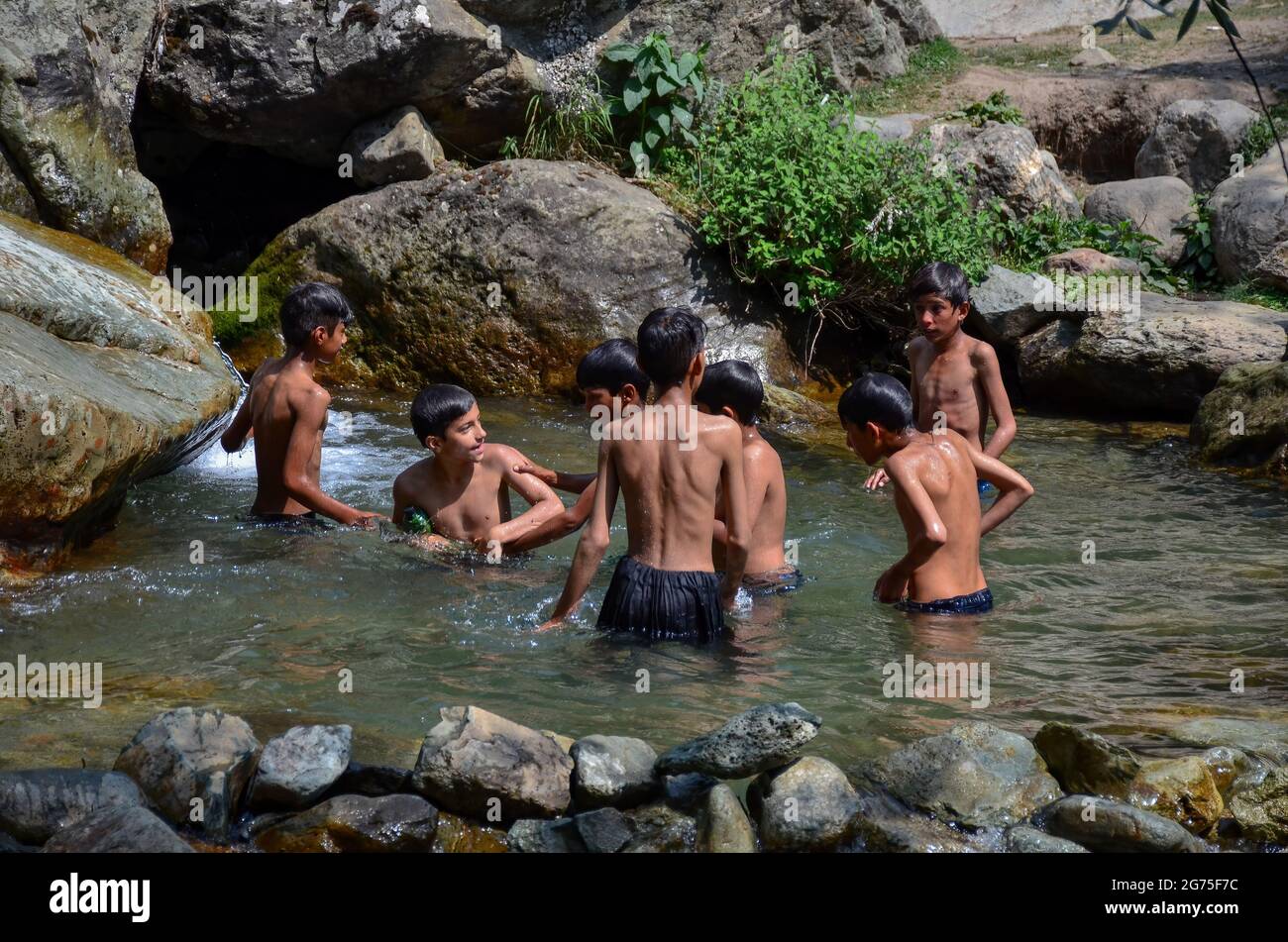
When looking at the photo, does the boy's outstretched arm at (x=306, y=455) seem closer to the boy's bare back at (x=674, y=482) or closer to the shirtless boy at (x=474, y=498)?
the shirtless boy at (x=474, y=498)

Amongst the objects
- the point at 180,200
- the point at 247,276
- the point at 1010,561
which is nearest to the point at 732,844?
the point at 1010,561

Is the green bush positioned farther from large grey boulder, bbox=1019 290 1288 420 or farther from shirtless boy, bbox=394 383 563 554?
shirtless boy, bbox=394 383 563 554

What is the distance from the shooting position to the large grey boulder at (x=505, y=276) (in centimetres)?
989

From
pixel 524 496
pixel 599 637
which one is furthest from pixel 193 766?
pixel 524 496

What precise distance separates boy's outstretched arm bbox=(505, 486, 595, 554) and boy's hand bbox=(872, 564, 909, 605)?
48.6 inches

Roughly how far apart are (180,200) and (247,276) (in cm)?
192

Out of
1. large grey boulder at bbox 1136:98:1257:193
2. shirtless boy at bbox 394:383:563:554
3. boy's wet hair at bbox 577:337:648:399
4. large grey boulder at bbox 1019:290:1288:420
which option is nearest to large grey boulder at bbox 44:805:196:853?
shirtless boy at bbox 394:383:563:554

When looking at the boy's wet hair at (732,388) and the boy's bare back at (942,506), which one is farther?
the boy's wet hair at (732,388)

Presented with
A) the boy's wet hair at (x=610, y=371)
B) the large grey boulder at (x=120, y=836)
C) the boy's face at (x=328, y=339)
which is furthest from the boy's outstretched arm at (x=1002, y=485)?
the large grey boulder at (x=120, y=836)

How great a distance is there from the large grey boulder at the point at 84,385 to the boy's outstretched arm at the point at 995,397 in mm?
3966

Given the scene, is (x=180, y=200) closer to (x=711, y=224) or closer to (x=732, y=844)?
(x=711, y=224)

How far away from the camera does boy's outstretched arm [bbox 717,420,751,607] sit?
4668 millimetres

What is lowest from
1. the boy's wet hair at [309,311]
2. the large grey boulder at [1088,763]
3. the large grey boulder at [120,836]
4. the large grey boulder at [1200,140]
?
the large grey boulder at [120,836]

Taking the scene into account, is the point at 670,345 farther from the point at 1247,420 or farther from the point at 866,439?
the point at 1247,420
